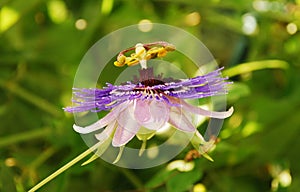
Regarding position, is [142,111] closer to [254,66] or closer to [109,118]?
[109,118]

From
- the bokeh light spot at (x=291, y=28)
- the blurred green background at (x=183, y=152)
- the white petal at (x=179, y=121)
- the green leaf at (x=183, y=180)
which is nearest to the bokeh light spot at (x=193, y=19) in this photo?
the blurred green background at (x=183, y=152)

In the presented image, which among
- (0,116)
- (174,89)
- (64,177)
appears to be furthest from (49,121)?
(174,89)

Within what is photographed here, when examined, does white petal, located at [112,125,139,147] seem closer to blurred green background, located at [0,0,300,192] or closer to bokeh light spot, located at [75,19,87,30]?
blurred green background, located at [0,0,300,192]

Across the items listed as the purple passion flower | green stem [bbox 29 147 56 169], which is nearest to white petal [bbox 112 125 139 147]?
the purple passion flower

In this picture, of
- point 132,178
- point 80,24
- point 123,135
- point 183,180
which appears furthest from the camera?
point 80,24

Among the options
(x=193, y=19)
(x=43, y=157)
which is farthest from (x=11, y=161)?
(x=193, y=19)

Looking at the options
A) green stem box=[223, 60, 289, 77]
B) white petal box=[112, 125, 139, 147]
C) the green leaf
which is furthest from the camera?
green stem box=[223, 60, 289, 77]

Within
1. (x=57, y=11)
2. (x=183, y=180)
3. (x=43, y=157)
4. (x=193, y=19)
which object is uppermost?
(x=57, y=11)
